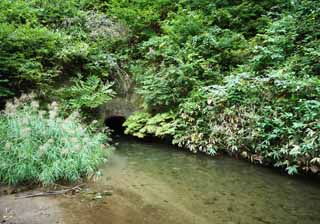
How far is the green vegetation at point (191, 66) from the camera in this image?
6.21 m

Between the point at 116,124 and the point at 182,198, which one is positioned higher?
the point at 116,124

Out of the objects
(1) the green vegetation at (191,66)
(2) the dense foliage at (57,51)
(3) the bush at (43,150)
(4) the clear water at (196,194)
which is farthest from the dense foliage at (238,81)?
(3) the bush at (43,150)

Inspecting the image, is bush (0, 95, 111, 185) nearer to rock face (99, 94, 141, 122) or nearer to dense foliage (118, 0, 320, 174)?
dense foliage (118, 0, 320, 174)

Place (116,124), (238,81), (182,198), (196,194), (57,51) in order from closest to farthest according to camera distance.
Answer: (182,198), (196,194), (238,81), (57,51), (116,124)

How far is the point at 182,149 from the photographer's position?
291 inches

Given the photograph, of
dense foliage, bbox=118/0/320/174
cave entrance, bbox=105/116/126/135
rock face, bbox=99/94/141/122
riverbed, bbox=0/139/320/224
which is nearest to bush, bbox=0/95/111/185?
riverbed, bbox=0/139/320/224

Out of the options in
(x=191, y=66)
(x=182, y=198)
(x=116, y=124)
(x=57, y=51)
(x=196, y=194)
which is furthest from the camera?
(x=116, y=124)

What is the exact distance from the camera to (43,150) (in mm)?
5250

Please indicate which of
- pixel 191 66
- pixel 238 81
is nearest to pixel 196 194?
pixel 238 81

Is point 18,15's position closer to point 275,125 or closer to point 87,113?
point 87,113

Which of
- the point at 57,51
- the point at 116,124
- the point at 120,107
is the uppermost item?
the point at 57,51

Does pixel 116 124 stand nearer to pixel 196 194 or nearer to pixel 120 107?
pixel 120 107

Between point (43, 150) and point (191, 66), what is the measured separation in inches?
158

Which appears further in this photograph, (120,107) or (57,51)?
(120,107)
